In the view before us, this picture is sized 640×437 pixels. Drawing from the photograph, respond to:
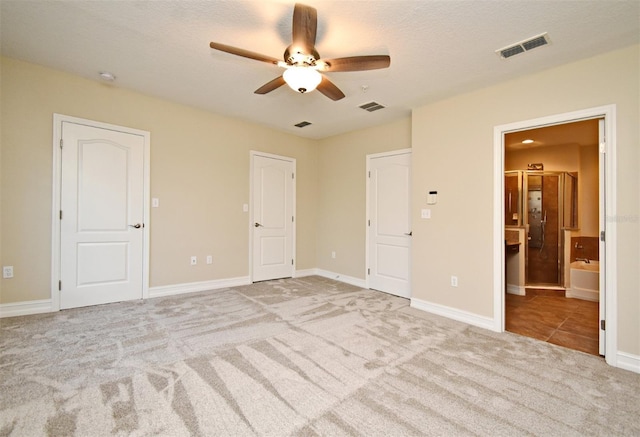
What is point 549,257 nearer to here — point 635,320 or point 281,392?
point 635,320

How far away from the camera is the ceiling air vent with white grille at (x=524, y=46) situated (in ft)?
7.57

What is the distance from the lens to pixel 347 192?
17.0ft

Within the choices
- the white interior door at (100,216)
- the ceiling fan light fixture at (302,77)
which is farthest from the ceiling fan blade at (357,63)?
the white interior door at (100,216)

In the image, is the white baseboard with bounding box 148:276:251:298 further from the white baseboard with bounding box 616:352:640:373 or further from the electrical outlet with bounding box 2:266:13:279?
the white baseboard with bounding box 616:352:640:373

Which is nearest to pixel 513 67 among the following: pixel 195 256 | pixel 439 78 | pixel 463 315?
pixel 439 78

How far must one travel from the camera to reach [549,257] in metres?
5.00

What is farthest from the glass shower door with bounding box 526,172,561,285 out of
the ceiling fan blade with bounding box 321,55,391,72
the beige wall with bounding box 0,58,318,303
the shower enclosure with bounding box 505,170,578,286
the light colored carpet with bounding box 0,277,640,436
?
the ceiling fan blade with bounding box 321,55,391,72

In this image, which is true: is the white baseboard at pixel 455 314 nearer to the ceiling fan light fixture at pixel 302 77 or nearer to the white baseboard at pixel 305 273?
the white baseboard at pixel 305 273

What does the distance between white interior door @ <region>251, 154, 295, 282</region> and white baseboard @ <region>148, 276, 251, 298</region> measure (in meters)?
0.30

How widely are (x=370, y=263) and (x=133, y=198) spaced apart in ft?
11.6

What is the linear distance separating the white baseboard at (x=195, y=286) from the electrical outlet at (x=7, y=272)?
133cm

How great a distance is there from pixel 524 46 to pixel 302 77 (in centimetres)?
189

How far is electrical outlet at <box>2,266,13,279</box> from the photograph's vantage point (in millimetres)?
2982

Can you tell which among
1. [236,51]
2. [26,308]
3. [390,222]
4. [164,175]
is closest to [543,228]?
[390,222]
